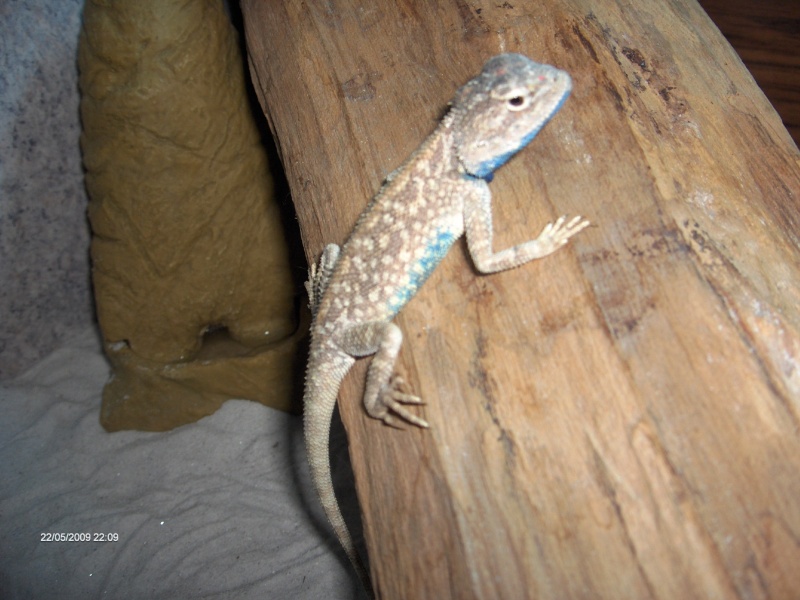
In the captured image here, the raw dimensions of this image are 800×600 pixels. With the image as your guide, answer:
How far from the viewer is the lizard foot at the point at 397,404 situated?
234 centimetres

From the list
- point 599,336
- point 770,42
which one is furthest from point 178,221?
point 770,42

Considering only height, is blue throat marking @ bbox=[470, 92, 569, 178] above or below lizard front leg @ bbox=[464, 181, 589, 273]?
above

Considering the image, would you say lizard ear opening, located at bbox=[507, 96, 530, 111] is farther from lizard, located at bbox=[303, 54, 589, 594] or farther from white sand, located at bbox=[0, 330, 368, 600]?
white sand, located at bbox=[0, 330, 368, 600]

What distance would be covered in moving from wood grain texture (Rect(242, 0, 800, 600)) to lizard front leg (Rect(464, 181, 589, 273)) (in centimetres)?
6

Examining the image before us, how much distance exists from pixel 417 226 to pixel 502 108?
68cm

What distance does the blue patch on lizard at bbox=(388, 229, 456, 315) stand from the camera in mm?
2676

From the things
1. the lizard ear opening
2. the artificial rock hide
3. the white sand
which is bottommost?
the white sand

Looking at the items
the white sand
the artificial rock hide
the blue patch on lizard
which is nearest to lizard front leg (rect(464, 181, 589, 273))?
the blue patch on lizard

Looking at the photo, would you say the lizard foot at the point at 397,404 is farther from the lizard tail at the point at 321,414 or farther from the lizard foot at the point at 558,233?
the lizard foot at the point at 558,233

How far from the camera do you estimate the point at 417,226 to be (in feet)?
8.98

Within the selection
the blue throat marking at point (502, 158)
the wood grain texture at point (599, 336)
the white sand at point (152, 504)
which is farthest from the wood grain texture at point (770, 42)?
the white sand at point (152, 504)

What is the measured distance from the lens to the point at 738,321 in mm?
2068

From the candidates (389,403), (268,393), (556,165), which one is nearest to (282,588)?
(268,393)

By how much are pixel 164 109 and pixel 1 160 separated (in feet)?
5.54
